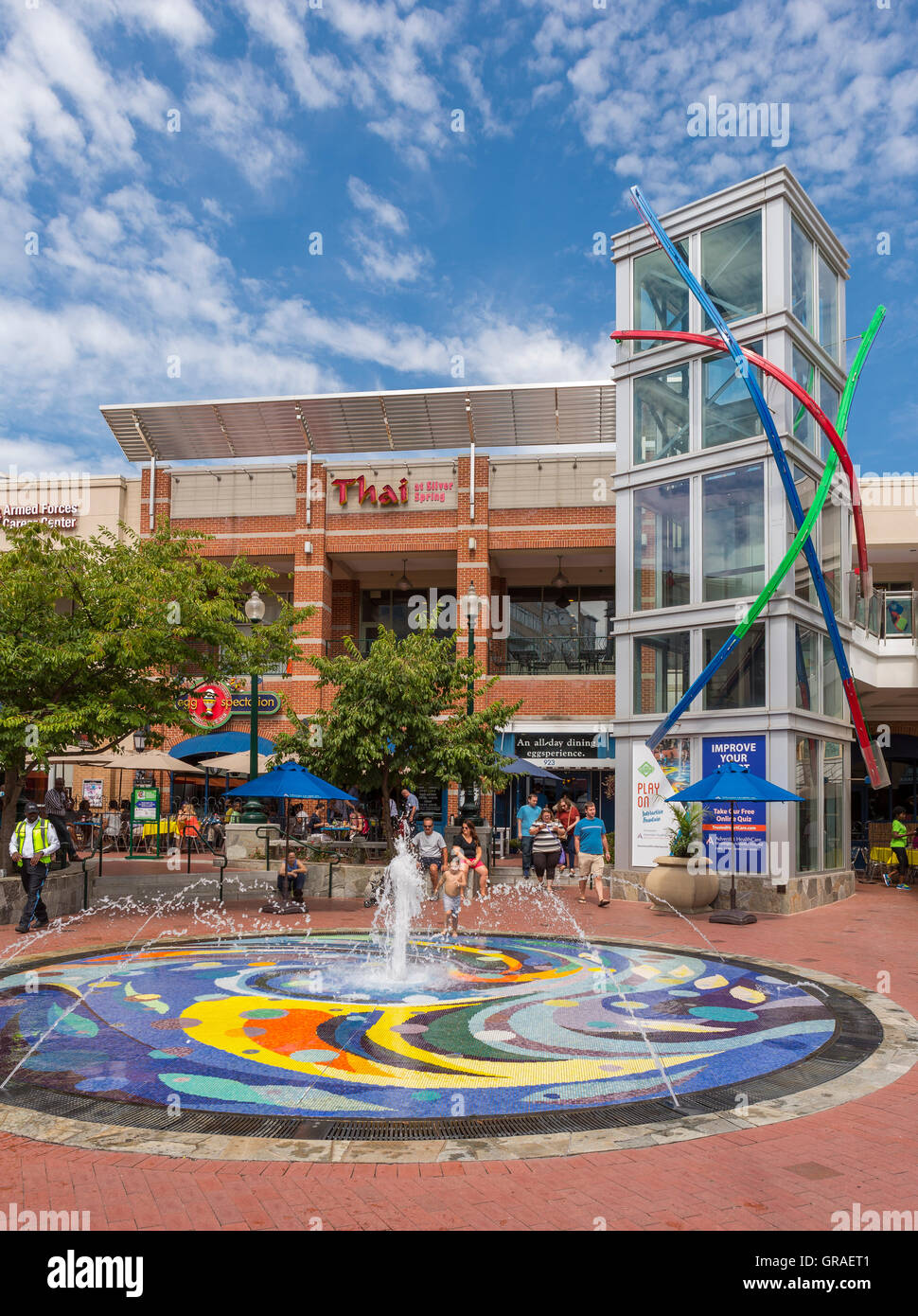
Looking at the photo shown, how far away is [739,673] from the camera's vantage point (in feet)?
60.3

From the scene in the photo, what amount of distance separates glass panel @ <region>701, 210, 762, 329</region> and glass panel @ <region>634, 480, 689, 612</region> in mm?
3394

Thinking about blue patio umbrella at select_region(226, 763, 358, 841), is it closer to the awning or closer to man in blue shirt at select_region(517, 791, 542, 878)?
man in blue shirt at select_region(517, 791, 542, 878)

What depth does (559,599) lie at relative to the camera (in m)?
36.0

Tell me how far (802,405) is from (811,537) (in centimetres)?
253

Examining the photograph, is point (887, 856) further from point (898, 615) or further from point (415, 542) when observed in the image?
point (415, 542)

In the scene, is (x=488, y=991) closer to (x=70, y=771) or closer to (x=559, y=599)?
(x=559, y=599)

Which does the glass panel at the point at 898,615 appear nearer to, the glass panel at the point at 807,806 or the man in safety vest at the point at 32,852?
the glass panel at the point at 807,806

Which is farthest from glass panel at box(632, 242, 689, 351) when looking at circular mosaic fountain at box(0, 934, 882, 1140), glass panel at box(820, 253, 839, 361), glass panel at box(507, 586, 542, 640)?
glass panel at box(507, 586, 542, 640)

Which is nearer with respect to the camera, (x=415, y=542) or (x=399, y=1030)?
(x=399, y=1030)

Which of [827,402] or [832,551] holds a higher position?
[827,402]

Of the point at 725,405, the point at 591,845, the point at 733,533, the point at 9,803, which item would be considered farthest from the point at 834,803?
the point at 9,803

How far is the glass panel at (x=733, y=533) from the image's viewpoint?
18.3 metres

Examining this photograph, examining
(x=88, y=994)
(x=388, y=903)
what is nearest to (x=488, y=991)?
(x=88, y=994)

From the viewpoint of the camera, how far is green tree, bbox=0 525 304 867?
47.9 ft
